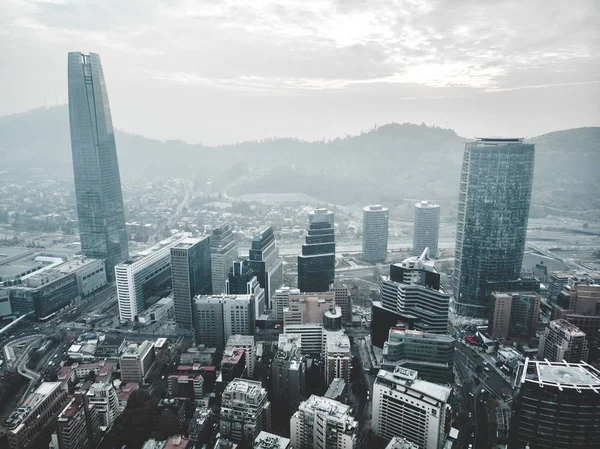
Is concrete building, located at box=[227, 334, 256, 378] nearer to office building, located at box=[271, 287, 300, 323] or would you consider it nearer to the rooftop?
office building, located at box=[271, 287, 300, 323]

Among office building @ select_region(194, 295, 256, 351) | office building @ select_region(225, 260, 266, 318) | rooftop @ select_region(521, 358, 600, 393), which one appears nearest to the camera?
rooftop @ select_region(521, 358, 600, 393)

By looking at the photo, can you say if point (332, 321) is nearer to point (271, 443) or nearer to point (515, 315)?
point (271, 443)

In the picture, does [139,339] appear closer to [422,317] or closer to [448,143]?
[422,317]

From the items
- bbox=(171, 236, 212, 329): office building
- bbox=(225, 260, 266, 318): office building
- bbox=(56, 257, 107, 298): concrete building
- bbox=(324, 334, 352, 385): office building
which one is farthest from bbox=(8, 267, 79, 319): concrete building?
bbox=(324, 334, 352, 385): office building

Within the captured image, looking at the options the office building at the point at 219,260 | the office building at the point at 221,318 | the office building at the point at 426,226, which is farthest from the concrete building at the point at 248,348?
the office building at the point at 426,226

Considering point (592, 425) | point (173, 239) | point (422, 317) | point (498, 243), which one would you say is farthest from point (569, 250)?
point (173, 239)

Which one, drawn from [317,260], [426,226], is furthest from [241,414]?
[426,226]

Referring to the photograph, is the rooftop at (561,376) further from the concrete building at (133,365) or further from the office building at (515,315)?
the concrete building at (133,365)
